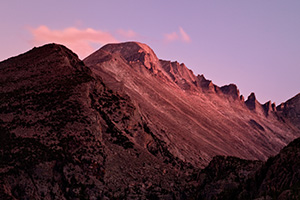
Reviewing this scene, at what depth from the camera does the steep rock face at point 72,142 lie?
64.9m

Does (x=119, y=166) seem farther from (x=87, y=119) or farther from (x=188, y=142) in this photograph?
(x=188, y=142)

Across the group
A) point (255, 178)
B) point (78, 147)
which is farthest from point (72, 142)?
point (255, 178)

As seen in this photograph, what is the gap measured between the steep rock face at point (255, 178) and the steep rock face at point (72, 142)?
5.33 metres

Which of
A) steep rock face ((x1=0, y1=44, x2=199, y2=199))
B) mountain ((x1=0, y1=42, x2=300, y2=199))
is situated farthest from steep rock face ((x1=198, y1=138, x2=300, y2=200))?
steep rock face ((x1=0, y1=44, x2=199, y2=199))

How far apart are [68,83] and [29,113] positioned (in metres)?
9.77

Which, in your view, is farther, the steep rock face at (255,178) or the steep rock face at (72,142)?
the steep rock face at (72,142)

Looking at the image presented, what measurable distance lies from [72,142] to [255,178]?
28207 mm

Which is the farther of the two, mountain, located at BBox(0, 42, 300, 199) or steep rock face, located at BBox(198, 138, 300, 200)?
mountain, located at BBox(0, 42, 300, 199)

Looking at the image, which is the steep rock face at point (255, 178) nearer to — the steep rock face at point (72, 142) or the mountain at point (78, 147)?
the mountain at point (78, 147)

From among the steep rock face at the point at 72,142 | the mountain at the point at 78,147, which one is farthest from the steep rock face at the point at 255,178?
the steep rock face at the point at 72,142

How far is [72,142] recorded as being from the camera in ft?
230

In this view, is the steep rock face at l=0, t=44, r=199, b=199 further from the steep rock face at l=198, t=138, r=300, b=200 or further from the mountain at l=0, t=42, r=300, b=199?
the steep rock face at l=198, t=138, r=300, b=200

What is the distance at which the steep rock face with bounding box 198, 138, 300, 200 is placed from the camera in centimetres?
4789

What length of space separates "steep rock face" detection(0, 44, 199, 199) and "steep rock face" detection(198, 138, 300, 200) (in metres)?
5.33
